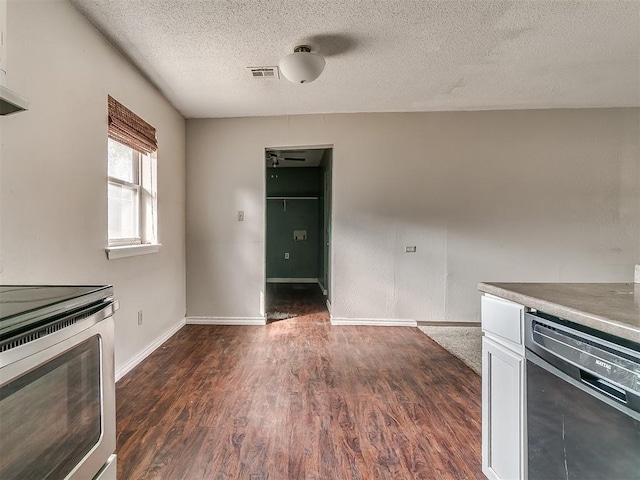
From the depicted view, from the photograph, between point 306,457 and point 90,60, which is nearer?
point 306,457

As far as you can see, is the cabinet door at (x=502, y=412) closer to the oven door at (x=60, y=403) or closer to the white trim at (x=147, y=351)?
the oven door at (x=60, y=403)

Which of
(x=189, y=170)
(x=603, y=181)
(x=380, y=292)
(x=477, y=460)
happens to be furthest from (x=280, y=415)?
(x=603, y=181)

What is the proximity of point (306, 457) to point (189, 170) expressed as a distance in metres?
3.26

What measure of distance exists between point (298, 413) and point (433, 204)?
2740 mm

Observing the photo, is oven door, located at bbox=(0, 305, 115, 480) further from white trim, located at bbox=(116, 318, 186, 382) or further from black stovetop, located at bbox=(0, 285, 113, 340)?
white trim, located at bbox=(116, 318, 186, 382)

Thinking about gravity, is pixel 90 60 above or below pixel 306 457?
above

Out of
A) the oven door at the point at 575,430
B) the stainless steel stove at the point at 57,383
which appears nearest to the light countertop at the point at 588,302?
the oven door at the point at 575,430

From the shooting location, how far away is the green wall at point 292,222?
22.0 ft

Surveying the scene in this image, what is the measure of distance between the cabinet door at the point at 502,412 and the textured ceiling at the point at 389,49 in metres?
2.02

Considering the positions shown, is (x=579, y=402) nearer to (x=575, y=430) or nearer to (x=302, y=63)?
(x=575, y=430)

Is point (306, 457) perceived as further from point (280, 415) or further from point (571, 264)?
point (571, 264)

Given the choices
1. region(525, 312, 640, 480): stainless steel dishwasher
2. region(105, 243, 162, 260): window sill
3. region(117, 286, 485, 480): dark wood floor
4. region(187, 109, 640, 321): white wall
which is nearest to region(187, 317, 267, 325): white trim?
region(187, 109, 640, 321): white wall

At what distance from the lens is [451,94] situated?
3137mm

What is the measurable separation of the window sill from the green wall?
3.90m
